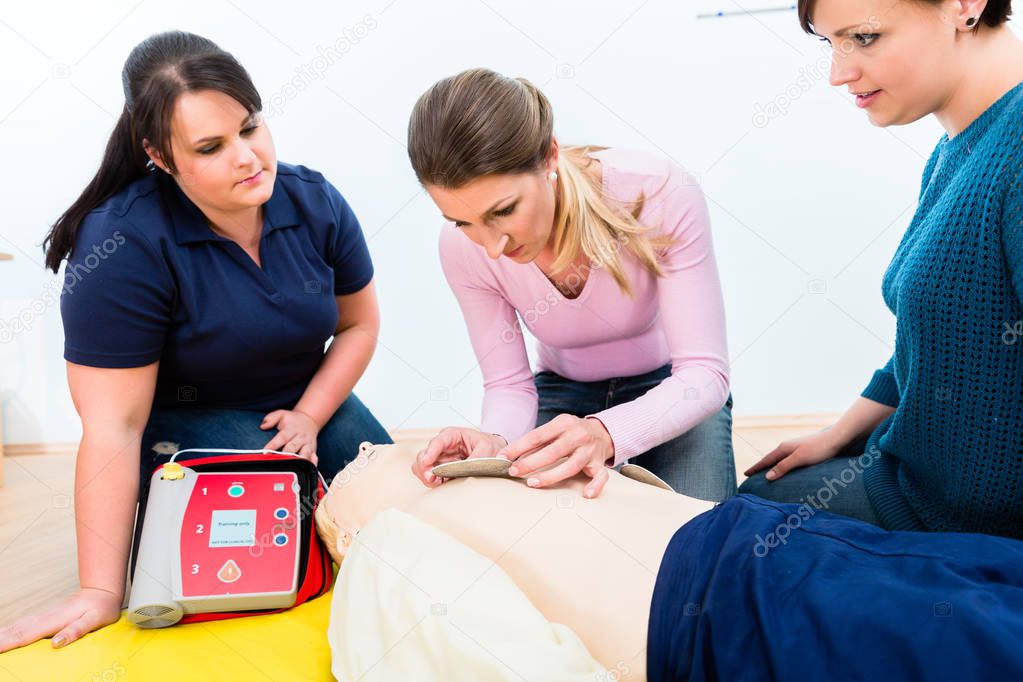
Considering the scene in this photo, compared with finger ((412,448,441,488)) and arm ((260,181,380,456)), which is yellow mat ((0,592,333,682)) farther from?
arm ((260,181,380,456))

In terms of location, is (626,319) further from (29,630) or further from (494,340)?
(29,630)

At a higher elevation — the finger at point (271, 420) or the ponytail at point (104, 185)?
the ponytail at point (104, 185)

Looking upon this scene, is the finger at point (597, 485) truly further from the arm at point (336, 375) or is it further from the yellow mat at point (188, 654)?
the arm at point (336, 375)

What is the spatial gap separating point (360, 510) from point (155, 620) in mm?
287

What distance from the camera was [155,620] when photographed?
112 cm

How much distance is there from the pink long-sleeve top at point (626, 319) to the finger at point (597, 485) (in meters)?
0.19

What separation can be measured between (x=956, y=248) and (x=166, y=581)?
41.4 inches

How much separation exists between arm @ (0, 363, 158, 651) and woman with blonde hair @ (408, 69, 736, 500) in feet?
1.47

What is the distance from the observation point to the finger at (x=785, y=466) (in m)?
1.46

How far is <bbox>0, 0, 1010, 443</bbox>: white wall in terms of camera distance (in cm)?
234

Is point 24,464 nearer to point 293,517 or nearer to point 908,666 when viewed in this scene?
point 293,517

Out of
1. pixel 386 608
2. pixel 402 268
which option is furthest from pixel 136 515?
pixel 402 268

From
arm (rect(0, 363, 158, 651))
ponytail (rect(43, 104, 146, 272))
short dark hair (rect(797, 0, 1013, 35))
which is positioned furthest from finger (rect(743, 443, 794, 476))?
ponytail (rect(43, 104, 146, 272))

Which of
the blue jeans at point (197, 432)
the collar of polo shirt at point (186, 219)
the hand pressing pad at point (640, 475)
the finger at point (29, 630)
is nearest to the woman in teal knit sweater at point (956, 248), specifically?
the hand pressing pad at point (640, 475)
